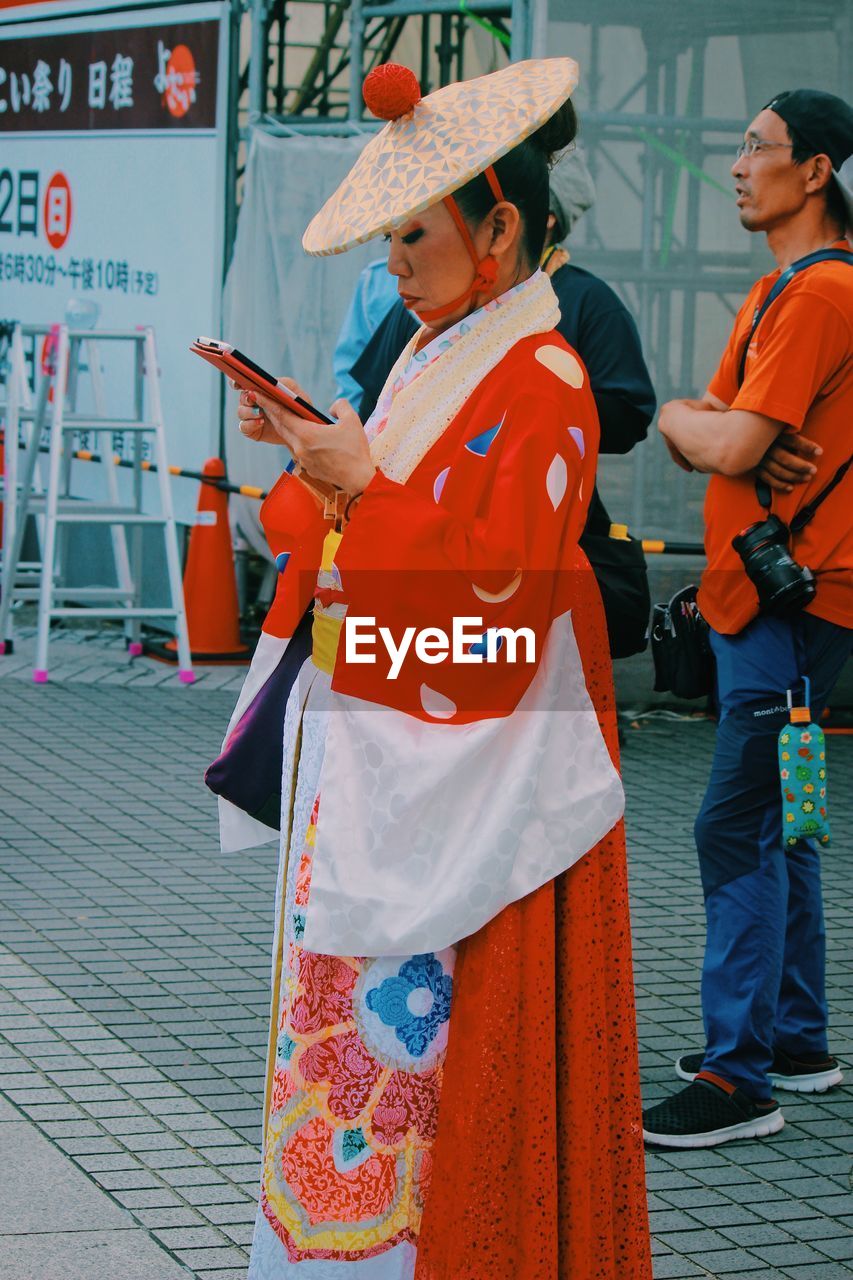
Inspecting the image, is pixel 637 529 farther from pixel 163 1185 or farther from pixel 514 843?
pixel 514 843

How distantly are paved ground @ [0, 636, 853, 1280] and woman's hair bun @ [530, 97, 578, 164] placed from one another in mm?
1969

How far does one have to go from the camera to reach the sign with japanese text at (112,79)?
10.0 metres

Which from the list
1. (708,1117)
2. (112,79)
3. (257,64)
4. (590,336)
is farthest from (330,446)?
(112,79)

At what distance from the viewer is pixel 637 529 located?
8766 millimetres

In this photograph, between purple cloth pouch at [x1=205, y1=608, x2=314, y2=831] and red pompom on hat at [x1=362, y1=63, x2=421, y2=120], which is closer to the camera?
red pompom on hat at [x1=362, y1=63, x2=421, y2=120]

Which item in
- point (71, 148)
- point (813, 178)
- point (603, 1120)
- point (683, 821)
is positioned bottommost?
point (683, 821)

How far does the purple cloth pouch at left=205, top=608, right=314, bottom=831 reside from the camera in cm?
291

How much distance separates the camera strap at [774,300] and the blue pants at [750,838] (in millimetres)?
211

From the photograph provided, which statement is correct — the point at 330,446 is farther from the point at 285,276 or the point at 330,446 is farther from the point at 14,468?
the point at 14,468

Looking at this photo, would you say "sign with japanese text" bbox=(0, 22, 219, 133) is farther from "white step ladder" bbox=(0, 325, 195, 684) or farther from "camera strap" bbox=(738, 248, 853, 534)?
"camera strap" bbox=(738, 248, 853, 534)

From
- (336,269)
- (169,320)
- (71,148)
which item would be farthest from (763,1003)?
(71,148)

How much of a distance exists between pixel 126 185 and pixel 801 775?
758 centimetres

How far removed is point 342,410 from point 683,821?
457 cm

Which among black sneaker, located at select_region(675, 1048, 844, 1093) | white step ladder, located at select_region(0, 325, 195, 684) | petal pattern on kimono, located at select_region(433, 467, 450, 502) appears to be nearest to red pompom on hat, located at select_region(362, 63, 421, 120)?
petal pattern on kimono, located at select_region(433, 467, 450, 502)
